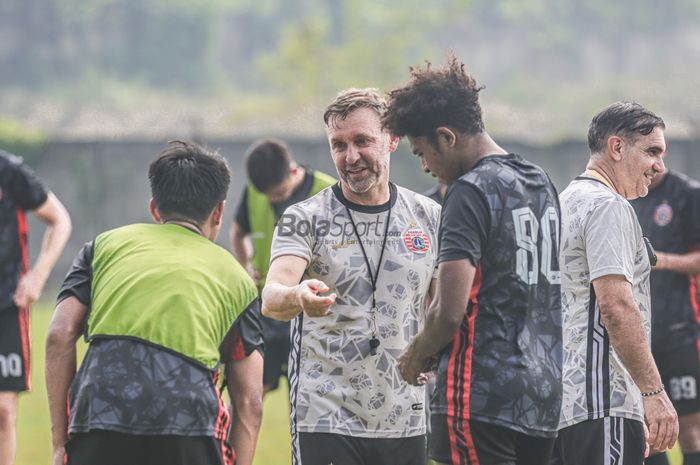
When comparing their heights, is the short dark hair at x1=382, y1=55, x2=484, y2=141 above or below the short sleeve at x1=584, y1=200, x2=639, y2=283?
above

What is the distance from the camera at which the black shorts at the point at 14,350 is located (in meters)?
6.88

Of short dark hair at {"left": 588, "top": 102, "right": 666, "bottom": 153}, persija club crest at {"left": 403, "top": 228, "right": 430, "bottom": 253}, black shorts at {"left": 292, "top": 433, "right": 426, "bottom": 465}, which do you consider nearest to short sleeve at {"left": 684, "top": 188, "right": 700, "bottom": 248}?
short dark hair at {"left": 588, "top": 102, "right": 666, "bottom": 153}

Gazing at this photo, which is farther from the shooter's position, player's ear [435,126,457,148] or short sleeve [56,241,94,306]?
short sleeve [56,241,94,306]

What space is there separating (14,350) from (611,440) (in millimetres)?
3719

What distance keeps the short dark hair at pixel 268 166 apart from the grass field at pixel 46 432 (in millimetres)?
1913

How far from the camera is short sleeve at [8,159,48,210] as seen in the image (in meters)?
7.07

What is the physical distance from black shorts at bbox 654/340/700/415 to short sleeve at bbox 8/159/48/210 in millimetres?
3934

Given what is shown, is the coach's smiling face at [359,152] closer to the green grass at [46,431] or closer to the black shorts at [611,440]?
the black shorts at [611,440]

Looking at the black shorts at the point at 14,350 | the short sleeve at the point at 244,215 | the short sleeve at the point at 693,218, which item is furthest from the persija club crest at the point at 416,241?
the short sleeve at the point at 244,215

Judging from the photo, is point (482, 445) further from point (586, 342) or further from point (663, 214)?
point (663, 214)

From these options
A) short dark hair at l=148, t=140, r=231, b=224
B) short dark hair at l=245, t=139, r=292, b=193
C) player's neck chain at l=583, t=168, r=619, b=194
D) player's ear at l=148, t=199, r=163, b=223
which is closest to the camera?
short dark hair at l=148, t=140, r=231, b=224

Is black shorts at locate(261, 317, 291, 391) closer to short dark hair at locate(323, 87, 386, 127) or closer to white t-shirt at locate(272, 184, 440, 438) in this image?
white t-shirt at locate(272, 184, 440, 438)

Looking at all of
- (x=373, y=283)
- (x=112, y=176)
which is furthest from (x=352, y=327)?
(x=112, y=176)

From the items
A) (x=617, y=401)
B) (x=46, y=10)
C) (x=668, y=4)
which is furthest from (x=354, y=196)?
(x=668, y=4)
